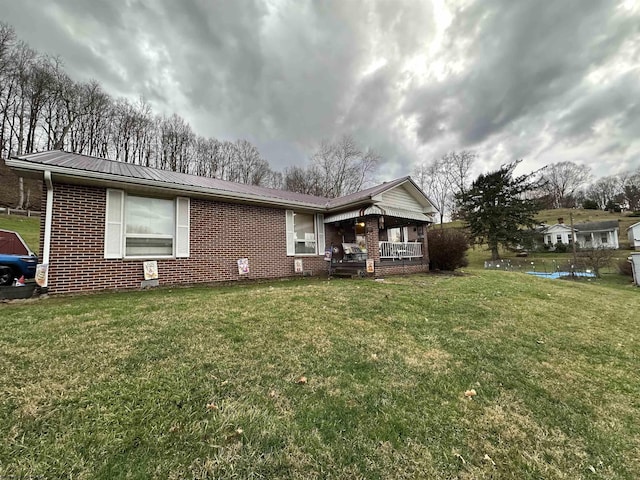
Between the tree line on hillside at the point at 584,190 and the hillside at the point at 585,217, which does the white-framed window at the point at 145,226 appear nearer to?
the tree line on hillside at the point at 584,190

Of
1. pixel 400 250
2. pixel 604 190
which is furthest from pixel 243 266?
pixel 604 190

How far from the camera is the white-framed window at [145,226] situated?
659 cm

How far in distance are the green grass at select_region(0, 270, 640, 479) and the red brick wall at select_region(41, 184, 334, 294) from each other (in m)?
1.82

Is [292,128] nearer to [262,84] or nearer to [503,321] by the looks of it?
[262,84]

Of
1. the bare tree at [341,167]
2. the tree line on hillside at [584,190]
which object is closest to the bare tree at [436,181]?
the tree line on hillside at [584,190]

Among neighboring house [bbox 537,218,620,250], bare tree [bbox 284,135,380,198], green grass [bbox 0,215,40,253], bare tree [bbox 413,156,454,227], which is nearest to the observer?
green grass [bbox 0,215,40,253]

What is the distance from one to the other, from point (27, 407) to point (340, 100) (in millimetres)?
17392

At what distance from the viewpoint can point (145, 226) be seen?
714 cm

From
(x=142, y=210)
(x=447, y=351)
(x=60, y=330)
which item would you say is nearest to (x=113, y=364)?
(x=60, y=330)

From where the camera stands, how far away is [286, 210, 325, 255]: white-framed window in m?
9.91

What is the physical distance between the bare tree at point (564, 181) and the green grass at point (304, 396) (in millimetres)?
74963

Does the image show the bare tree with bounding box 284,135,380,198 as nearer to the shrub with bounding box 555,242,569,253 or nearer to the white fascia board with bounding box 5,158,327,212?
the white fascia board with bounding box 5,158,327,212

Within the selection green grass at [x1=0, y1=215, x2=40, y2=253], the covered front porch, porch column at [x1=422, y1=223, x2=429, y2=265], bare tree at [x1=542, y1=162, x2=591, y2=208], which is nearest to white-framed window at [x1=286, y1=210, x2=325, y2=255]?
the covered front porch

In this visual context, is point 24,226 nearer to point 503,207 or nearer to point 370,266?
point 370,266
